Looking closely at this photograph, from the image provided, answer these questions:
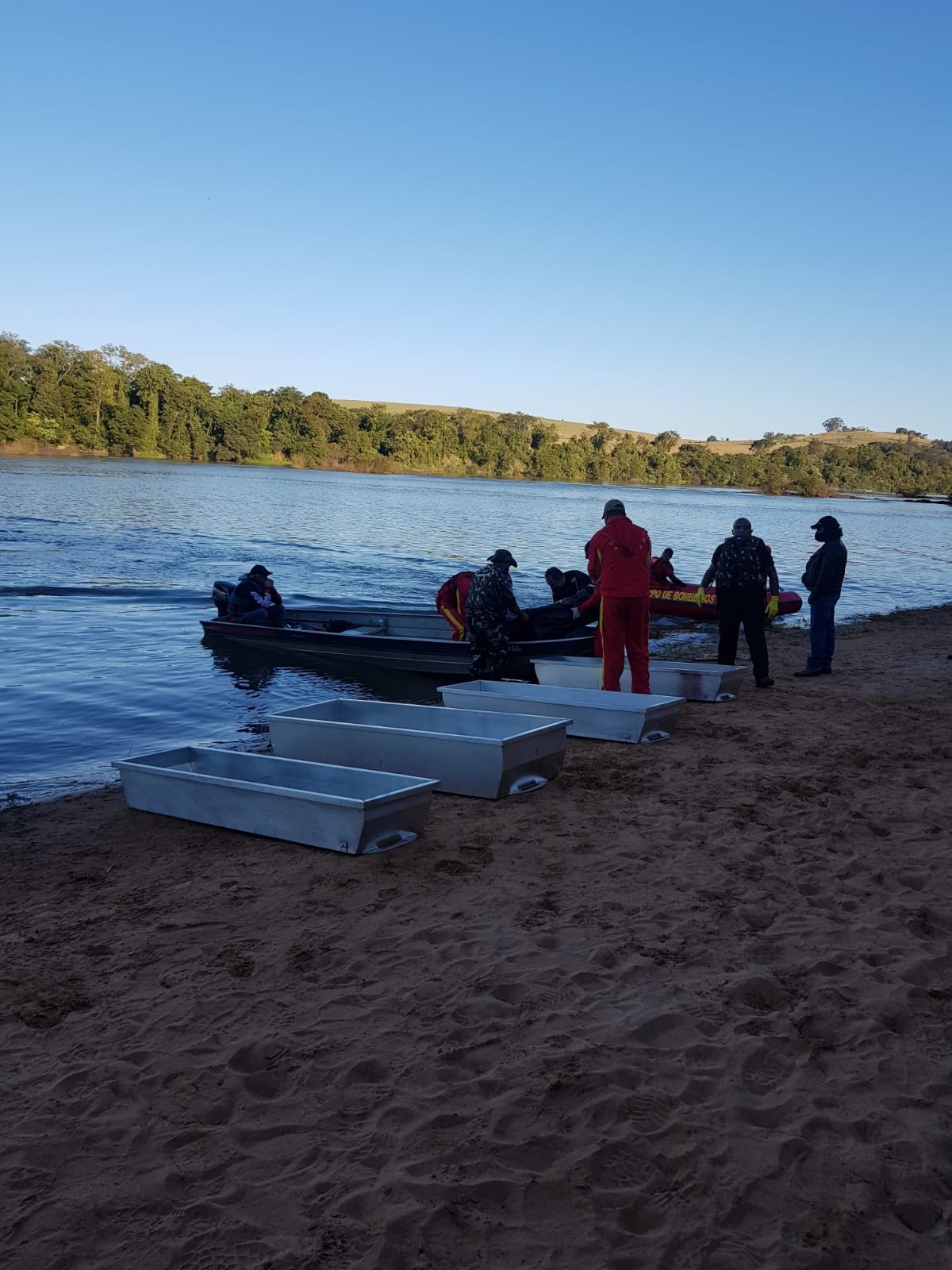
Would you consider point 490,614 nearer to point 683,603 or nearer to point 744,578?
point 744,578

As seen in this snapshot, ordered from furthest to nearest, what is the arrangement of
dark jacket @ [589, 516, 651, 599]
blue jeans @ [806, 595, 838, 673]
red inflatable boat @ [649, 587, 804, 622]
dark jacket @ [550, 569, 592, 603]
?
red inflatable boat @ [649, 587, 804, 622]
dark jacket @ [550, 569, 592, 603]
blue jeans @ [806, 595, 838, 673]
dark jacket @ [589, 516, 651, 599]

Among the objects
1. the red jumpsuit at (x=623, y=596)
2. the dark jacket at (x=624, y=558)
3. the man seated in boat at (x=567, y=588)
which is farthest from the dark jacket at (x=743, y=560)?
the man seated in boat at (x=567, y=588)

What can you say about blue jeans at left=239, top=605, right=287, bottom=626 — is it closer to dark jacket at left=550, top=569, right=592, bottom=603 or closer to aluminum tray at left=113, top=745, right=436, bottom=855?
dark jacket at left=550, top=569, right=592, bottom=603

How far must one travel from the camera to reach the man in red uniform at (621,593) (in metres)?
9.35

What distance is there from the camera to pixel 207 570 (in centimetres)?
2814

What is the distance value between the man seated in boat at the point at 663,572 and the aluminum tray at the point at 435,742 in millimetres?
11304

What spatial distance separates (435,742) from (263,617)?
9103 millimetres

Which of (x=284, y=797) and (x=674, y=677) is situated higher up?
(x=674, y=677)

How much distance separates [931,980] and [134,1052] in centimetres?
339

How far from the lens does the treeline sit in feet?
289

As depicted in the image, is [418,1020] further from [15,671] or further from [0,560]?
[0,560]

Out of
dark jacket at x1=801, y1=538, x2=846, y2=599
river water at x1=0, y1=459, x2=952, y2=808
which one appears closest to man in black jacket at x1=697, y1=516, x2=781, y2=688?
dark jacket at x1=801, y1=538, x2=846, y2=599

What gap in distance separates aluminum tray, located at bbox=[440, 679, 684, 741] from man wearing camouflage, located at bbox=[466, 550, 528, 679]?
169 cm

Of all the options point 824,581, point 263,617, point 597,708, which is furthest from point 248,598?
point 824,581
